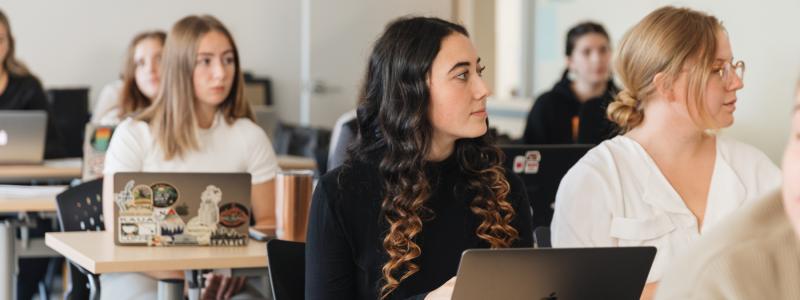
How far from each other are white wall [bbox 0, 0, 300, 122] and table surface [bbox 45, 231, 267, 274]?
5.22 meters

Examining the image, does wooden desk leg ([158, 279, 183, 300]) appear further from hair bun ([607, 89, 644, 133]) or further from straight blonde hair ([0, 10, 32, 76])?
straight blonde hair ([0, 10, 32, 76])

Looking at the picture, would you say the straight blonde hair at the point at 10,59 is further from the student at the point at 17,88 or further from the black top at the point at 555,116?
the black top at the point at 555,116

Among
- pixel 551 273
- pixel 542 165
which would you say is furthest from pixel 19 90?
pixel 551 273

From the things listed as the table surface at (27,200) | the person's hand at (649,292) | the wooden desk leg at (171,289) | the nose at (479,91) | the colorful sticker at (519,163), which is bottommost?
the wooden desk leg at (171,289)

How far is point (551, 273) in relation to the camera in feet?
6.31

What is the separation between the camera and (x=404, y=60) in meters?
2.25

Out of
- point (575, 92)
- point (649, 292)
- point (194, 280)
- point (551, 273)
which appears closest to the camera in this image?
point (551, 273)

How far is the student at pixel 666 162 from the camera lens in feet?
8.22

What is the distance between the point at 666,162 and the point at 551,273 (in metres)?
0.75

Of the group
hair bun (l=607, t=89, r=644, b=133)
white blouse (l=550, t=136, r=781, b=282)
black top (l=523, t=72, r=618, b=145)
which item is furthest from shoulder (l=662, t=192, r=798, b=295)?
black top (l=523, t=72, r=618, b=145)

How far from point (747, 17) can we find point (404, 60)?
2.46 meters

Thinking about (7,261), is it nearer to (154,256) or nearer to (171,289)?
(171,289)

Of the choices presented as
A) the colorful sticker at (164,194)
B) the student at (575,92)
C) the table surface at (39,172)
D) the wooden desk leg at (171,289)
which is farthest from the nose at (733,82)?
the table surface at (39,172)

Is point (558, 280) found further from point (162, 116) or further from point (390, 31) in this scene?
point (162, 116)
